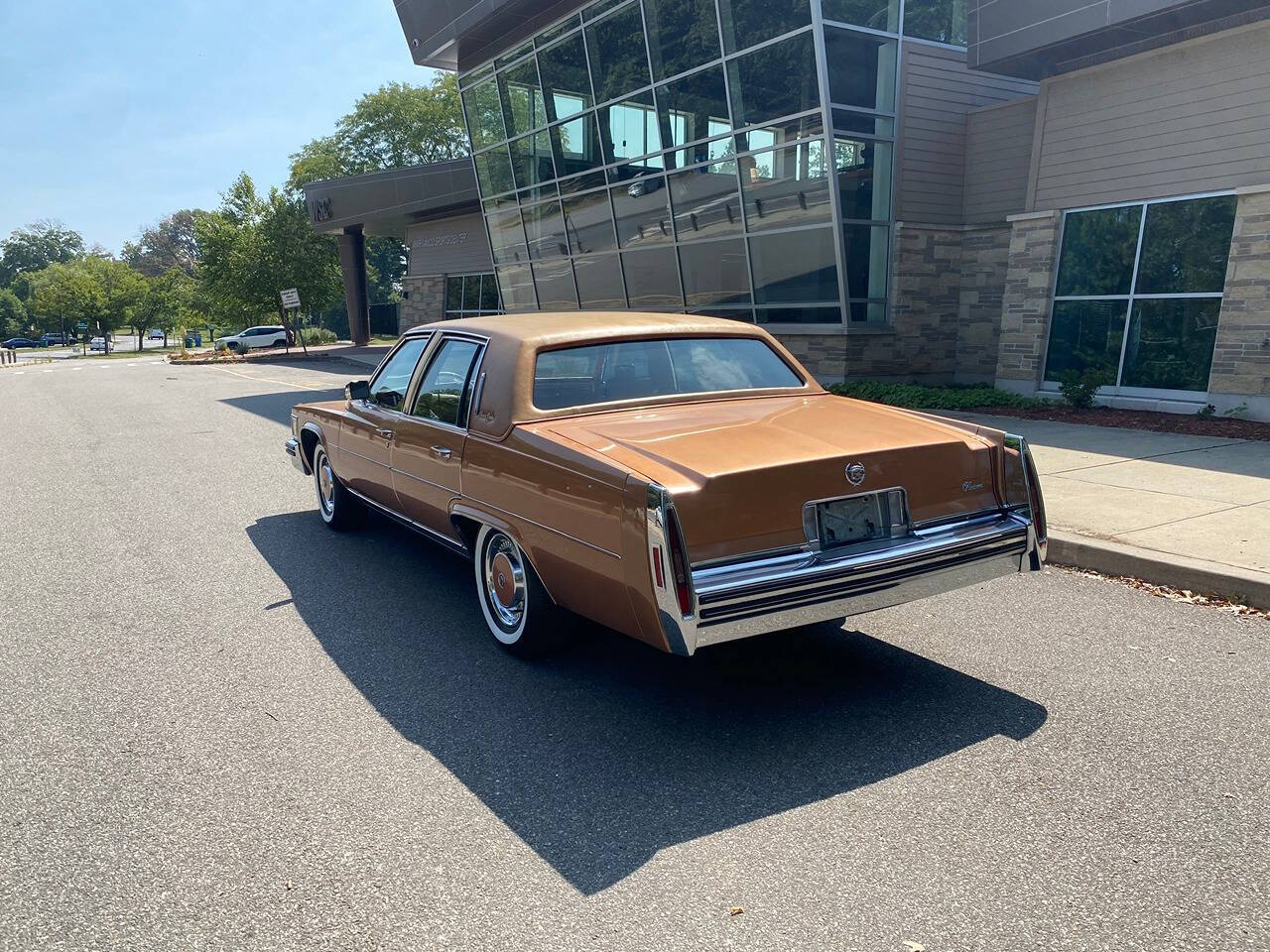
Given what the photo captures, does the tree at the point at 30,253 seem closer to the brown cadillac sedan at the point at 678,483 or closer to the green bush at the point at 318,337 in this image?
the green bush at the point at 318,337

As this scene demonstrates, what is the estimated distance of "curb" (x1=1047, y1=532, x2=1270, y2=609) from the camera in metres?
5.29

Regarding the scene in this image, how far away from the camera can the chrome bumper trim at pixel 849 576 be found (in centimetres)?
347

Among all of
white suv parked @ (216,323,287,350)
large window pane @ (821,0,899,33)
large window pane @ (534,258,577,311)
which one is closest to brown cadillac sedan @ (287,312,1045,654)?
large window pane @ (821,0,899,33)

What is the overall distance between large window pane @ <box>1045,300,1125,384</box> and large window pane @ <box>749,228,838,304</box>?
3.33 m

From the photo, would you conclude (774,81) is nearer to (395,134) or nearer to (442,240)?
(442,240)

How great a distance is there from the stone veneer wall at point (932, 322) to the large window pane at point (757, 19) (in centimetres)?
357

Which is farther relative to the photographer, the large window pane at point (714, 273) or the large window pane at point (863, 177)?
the large window pane at point (714, 273)

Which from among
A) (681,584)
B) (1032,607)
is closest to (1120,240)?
(1032,607)

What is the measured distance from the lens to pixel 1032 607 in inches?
211

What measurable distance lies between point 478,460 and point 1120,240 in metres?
11.6

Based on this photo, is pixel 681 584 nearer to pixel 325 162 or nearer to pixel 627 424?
pixel 627 424

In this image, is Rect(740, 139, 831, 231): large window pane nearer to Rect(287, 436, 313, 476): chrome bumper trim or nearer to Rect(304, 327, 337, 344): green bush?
Rect(287, 436, 313, 476): chrome bumper trim

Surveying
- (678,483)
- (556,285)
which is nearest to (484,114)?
(556,285)

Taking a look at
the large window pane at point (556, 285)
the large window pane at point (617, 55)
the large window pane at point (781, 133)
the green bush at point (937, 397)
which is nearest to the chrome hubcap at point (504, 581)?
the green bush at point (937, 397)
